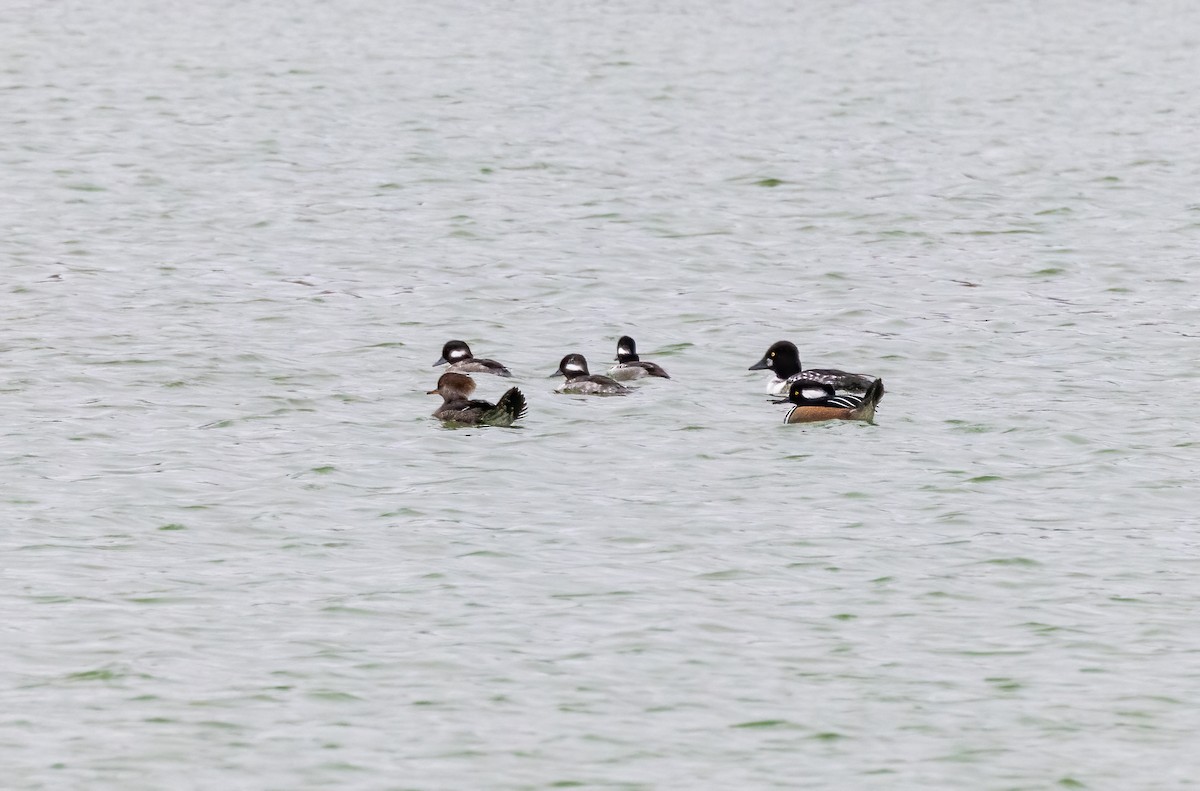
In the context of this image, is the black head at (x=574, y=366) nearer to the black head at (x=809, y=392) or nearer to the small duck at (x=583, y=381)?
the small duck at (x=583, y=381)

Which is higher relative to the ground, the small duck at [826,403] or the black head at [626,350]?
the black head at [626,350]

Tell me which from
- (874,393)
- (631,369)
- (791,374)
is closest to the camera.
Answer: (874,393)

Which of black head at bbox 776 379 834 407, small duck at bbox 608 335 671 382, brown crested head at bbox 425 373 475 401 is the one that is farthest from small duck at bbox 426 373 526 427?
black head at bbox 776 379 834 407

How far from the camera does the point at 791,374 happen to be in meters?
19.2

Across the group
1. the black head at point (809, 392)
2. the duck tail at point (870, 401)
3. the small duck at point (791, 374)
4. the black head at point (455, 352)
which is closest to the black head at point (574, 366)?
the black head at point (455, 352)

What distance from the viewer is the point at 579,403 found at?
1833cm

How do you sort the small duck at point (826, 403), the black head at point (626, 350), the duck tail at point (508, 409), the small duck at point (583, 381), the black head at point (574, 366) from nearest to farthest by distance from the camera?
the duck tail at point (508, 409)
the small duck at point (826, 403)
the small duck at point (583, 381)
the black head at point (574, 366)
the black head at point (626, 350)

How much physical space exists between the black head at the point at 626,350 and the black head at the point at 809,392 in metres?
2.11

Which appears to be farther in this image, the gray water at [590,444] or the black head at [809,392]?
the black head at [809,392]

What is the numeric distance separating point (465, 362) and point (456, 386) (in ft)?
5.24

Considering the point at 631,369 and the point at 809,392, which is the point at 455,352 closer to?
the point at 631,369

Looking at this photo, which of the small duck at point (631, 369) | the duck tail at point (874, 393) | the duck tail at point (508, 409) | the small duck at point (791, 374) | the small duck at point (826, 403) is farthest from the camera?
the small duck at point (631, 369)

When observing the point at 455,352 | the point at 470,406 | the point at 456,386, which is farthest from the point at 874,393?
the point at 455,352

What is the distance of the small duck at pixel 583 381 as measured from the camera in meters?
18.4
